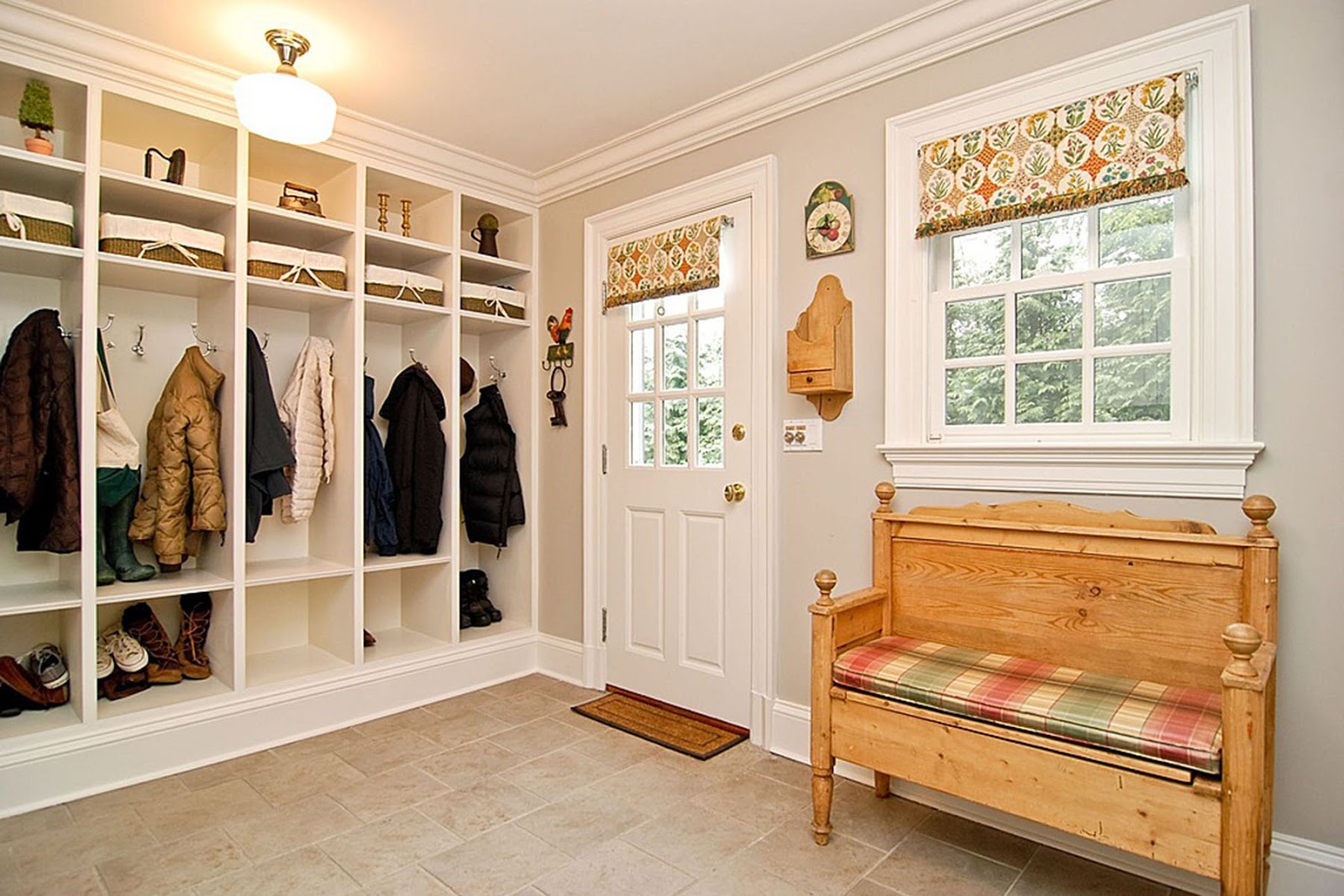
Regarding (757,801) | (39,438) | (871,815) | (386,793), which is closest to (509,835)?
(386,793)

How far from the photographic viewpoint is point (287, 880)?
1888 millimetres

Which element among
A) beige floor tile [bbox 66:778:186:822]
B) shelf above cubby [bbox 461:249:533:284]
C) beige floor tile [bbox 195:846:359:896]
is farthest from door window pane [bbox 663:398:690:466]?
beige floor tile [bbox 66:778:186:822]

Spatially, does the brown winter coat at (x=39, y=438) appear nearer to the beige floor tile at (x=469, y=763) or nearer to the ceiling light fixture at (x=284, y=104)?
the ceiling light fixture at (x=284, y=104)

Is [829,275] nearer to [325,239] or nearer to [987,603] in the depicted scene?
[987,603]

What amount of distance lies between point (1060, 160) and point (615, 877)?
7.58 feet

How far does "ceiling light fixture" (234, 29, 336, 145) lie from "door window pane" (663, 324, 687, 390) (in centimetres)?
146

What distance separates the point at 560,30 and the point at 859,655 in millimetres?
2177

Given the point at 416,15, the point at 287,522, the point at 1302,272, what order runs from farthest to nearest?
the point at 287,522, the point at 416,15, the point at 1302,272

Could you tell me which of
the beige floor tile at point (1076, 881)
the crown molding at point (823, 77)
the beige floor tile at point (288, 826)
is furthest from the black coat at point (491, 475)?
the beige floor tile at point (1076, 881)

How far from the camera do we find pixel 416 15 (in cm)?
229

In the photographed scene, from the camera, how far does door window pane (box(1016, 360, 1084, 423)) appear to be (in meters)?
2.10

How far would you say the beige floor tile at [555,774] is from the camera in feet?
7.91

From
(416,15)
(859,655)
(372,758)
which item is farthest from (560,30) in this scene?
(372,758)

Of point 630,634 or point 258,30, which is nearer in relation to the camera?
point 258,30
